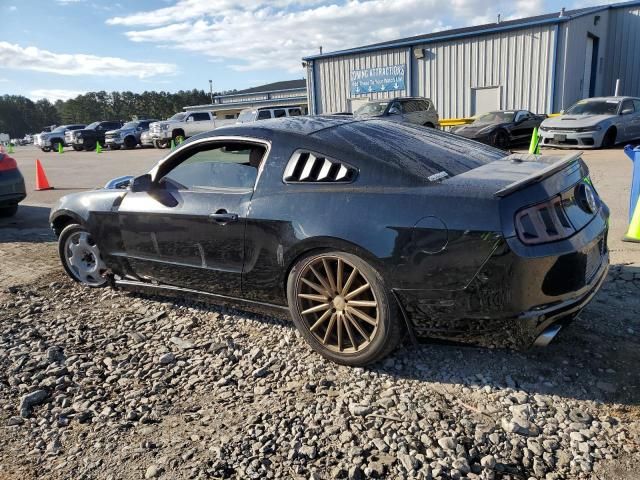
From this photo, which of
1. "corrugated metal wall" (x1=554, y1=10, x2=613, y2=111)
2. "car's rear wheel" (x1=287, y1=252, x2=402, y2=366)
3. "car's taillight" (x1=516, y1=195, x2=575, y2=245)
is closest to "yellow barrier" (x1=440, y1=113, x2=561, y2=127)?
"corrugated metal wall" (x1=554, y1=10, x2=613, y2=111)

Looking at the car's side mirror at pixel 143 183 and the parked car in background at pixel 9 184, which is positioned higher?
the car's side mirror at pixel 143 183

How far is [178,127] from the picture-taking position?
86.7 ft

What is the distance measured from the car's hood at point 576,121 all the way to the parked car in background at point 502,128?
1568mm

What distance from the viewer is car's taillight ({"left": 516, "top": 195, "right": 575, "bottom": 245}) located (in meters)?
2.62

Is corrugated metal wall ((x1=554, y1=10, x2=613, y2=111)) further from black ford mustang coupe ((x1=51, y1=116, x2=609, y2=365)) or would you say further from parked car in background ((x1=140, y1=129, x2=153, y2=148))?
parked car in background ((x1=140, y1=129, x2=153, y2=148))

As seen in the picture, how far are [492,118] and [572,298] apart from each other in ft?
51.6

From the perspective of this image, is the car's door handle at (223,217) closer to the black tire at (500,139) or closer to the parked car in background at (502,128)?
the parked car in background at (502,128)

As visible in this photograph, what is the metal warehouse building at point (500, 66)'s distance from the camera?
20.1 m

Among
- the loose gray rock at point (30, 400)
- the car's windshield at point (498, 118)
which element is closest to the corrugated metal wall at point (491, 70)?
the car's windshield at point (498, 118)

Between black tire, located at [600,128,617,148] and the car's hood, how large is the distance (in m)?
0.40

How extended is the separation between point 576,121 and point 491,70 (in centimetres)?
763

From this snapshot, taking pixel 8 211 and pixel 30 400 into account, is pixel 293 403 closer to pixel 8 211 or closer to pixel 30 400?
pixel 30 400

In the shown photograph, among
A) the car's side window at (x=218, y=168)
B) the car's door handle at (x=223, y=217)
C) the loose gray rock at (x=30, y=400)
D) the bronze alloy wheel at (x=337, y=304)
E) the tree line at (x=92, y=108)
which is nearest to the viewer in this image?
the loose gray rock at (x=30, y=400)

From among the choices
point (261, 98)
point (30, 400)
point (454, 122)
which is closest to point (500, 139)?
point (454, 122)
